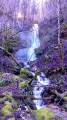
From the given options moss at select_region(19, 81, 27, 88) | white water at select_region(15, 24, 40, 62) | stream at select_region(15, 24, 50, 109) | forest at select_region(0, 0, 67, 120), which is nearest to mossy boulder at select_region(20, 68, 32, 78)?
forest at select_region(0, 0, 67, 120)

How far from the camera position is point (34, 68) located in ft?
52.5

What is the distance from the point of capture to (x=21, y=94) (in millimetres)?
10141

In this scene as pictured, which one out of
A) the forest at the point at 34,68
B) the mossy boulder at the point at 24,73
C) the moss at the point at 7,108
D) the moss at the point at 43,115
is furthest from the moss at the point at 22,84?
the moss at the point at 43,115

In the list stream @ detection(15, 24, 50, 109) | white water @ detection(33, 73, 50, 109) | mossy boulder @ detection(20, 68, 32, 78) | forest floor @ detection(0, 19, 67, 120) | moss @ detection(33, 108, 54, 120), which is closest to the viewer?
moss @ detection(33, 108, 54, 120)

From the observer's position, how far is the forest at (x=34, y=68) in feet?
28.6

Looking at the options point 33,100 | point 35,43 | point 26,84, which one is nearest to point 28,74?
point 26,84

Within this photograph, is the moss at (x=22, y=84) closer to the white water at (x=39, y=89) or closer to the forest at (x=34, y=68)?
the forest at (x=34, y=68)

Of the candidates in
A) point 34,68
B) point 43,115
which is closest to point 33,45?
point 34,68

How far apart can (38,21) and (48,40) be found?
8.37 meters

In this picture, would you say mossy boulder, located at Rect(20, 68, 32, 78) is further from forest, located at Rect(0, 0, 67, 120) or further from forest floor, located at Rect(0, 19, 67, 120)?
forest floor, located at Rect(0, 19, 67, 120)

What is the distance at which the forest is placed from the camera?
8727 millimetres

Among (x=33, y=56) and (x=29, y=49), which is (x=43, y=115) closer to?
(x=33, y=56)

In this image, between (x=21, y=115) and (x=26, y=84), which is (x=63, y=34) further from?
(x=21, y=115)

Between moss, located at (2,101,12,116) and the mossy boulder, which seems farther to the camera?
the mossy boulder
